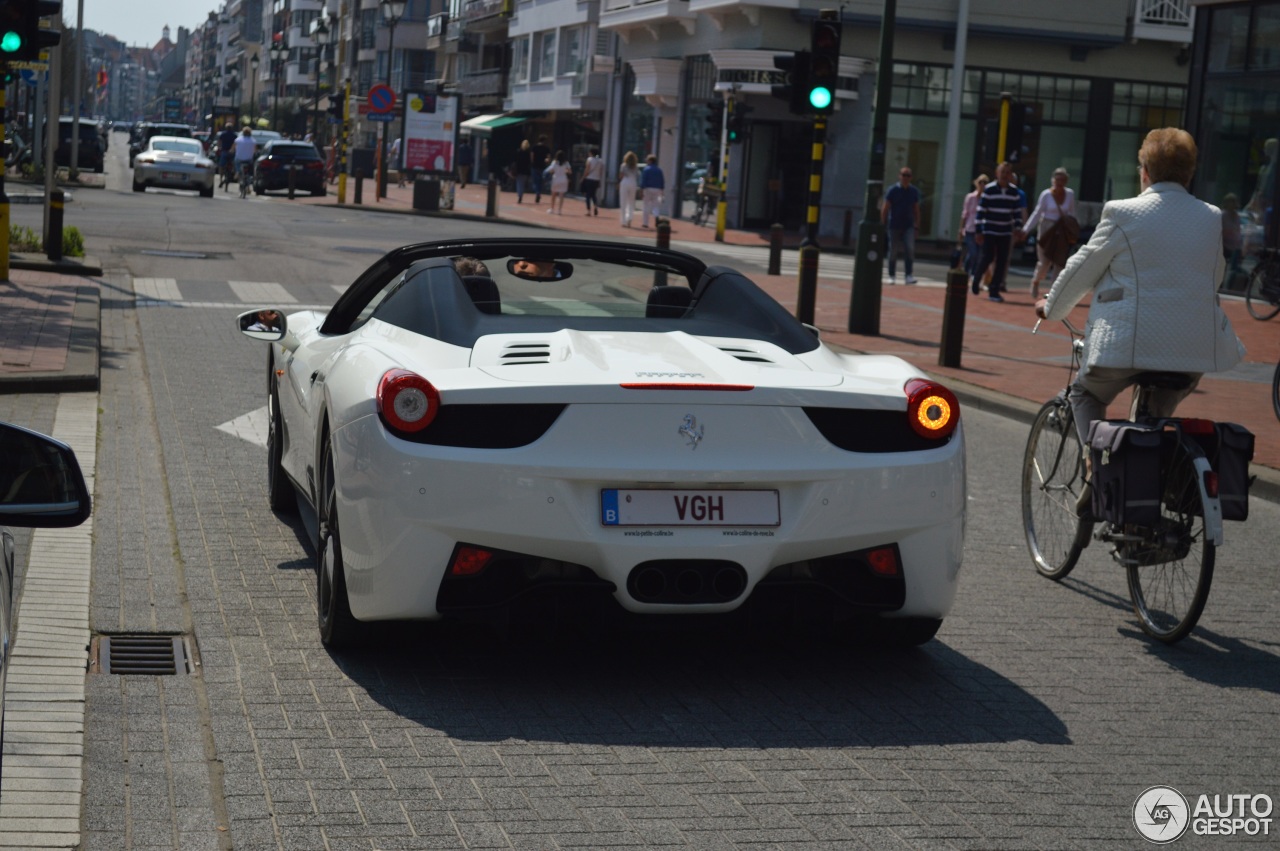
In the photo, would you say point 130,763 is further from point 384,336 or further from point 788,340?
point 788,340

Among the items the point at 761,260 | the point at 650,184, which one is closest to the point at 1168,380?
the point at 761,260

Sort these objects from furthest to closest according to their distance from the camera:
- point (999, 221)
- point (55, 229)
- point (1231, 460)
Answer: point (999, 221), point (55, 229), point (1231, 460)

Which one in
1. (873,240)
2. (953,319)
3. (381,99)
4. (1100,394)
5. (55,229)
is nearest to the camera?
(1100,394)

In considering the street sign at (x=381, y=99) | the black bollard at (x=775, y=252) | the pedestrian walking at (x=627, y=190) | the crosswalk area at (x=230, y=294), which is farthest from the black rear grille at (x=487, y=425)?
the street sign at (x=381, y=99)

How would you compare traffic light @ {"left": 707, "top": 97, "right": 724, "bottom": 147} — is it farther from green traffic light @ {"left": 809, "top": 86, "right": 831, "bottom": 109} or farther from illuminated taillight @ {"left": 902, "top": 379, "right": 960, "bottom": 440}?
illuminated taillight @ {"left": 902, "top": 379, "right": 960, "bottom": 440}

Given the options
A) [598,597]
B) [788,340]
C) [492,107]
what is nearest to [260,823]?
[598,597]

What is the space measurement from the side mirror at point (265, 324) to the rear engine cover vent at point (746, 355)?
2.37 meters

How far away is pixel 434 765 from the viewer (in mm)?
4352

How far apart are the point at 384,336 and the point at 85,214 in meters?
26.8

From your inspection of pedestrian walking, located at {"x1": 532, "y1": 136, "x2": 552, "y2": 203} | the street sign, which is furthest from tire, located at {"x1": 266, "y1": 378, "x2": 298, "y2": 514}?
pedestrian walking, located at {"x1": 532, "y1": 136, "x2": 552, "y2": 203}

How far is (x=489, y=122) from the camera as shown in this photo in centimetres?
7331

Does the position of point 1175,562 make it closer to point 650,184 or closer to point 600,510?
point 600,510

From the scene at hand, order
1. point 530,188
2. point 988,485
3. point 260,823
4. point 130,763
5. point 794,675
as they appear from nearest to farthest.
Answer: point 260,823, point 130,763, point 794,675, point 988,485, point 530,188

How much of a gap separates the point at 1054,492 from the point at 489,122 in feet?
223
